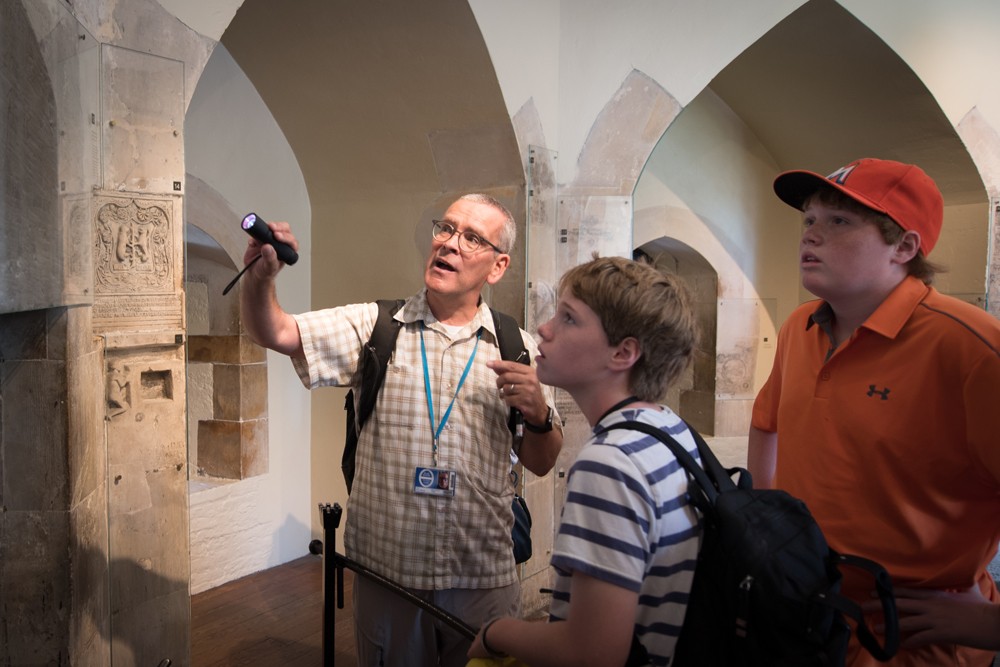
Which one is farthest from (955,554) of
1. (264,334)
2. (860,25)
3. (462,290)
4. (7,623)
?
(860,25)

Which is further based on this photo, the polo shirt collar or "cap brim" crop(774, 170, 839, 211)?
"cap brim" crop(774, 170, 839, 211)

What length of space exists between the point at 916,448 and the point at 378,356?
110 cm

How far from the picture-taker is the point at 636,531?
2.87 ft

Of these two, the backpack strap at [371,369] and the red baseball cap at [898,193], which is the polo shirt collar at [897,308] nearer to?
the red baseball cap at [898,193]

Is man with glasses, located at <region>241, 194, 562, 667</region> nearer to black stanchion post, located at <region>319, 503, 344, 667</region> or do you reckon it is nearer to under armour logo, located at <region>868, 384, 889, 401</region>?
black stanchion post, located at <region>319, 503, 344, 667</region>

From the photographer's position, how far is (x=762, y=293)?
6.03 meters

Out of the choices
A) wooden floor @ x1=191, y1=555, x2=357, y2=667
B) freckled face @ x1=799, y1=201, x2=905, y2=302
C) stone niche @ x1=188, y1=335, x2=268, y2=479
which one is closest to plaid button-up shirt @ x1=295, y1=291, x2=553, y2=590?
freckled face @ x1=799, y1=201, x2=905, y2=302

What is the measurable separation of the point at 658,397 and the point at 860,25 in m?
3.79

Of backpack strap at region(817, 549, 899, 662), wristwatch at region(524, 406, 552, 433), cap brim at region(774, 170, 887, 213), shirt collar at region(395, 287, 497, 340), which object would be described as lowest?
backpack strap at region(817, 549, 899, 662)

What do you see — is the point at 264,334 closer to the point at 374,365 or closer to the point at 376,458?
the point at 374,365

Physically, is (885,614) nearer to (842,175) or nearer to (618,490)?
(618,490)

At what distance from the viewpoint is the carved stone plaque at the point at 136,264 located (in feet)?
6.11

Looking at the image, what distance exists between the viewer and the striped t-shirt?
87 centimetres

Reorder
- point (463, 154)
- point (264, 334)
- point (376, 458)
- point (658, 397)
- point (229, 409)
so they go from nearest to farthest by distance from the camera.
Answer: point (658, 397)
point (264, 334)
point (376, 458)
point (463, 154)
point (229, 409)
